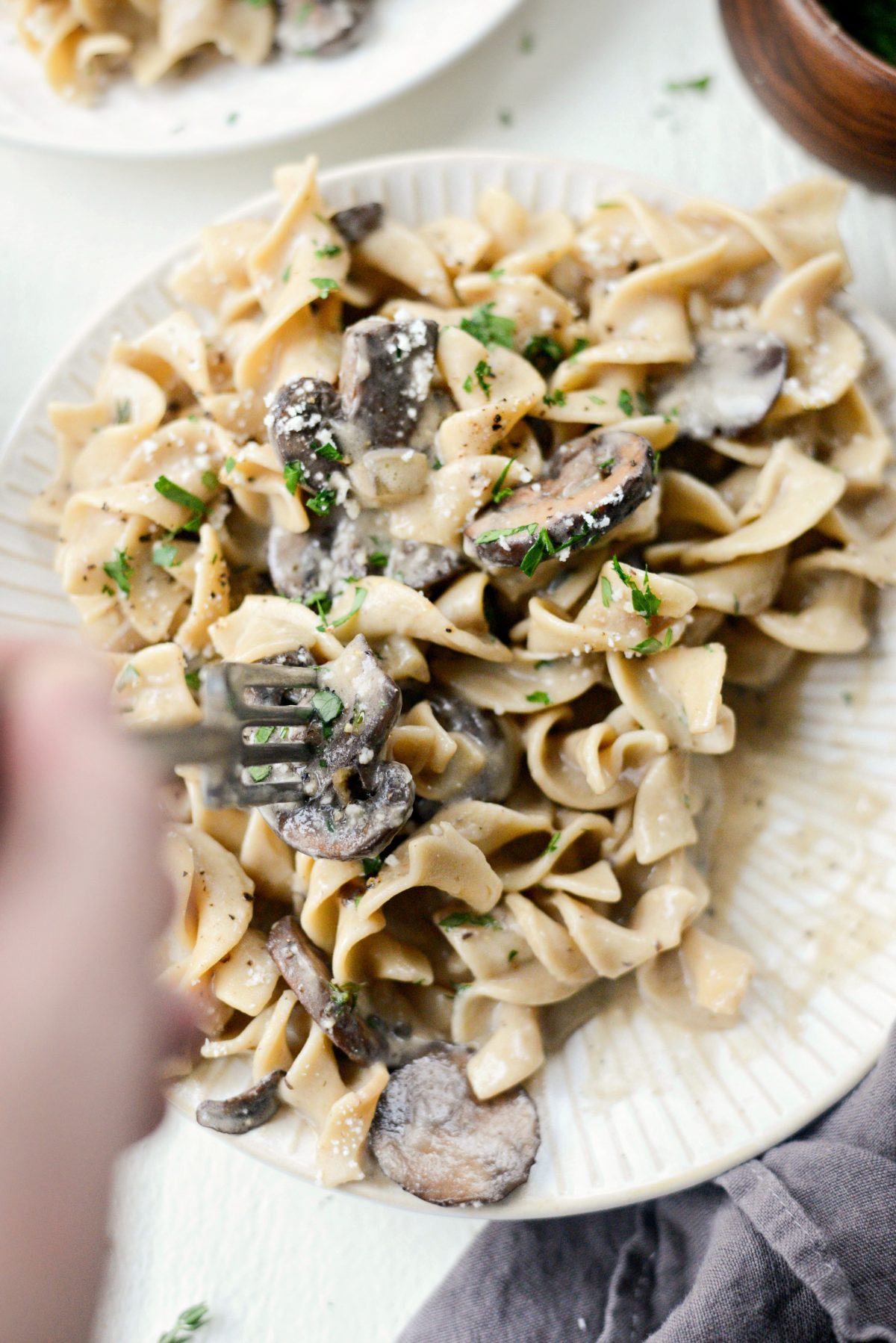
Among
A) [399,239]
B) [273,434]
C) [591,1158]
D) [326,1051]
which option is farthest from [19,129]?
[591,1158]

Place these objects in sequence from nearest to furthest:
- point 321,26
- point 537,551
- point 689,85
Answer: point 537,551 < point 321,26 < point 689,85

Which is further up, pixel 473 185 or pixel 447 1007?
pixel 473 185

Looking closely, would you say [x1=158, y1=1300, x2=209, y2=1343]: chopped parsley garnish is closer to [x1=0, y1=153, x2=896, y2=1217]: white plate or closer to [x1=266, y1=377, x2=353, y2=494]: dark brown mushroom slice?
Result: [x1=0, y1=153, x2=896, y2=1217]: white plate

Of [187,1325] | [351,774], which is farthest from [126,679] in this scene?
[187,1325]

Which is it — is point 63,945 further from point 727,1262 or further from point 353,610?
point 727,1262

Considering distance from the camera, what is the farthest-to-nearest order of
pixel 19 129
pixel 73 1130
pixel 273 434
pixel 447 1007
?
pixel 19 129 < pixel 447 1007 < pixel 273 434 < pixel 73 1130

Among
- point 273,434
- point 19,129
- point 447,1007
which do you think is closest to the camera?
point 273,434

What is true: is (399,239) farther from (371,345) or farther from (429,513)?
(429,513)
